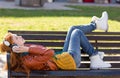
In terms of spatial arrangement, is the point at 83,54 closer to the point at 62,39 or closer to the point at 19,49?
the point at 62,39

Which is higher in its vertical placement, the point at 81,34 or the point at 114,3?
the point at 81,34

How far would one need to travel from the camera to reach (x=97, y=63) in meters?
5.47

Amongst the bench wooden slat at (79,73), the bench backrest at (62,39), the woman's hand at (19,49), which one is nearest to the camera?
the woman's hand at (19,49)

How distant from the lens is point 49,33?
6.12 meters

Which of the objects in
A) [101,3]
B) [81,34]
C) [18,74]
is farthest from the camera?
[101,3]

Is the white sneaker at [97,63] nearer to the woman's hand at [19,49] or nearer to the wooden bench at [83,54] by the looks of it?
the wooden bench at [83,54]

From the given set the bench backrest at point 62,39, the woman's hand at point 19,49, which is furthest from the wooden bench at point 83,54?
the woman's hand at point 19,49

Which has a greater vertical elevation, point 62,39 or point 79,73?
point 62,39

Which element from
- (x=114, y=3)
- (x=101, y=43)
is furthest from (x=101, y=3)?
(x=101, y=43)

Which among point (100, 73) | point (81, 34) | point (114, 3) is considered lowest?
point (114, 3)

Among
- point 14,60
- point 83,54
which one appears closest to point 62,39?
point 83,54

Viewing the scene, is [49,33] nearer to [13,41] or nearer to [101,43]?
[101,43]

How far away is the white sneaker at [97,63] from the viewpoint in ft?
17.9

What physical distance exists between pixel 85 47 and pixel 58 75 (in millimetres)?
709
